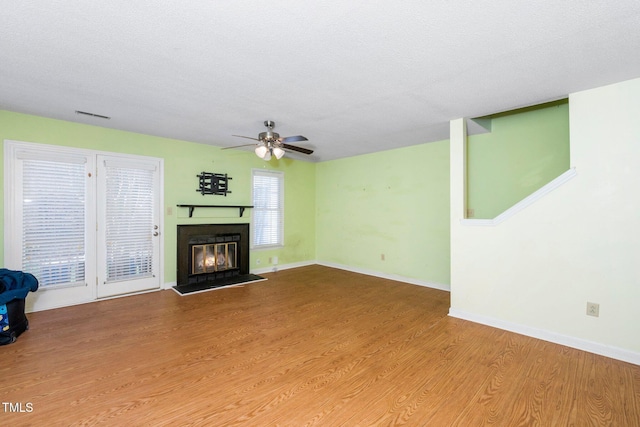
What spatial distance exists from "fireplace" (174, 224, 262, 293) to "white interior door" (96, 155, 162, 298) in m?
0.39

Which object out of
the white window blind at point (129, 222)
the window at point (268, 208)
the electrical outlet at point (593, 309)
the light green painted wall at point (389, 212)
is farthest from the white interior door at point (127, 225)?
the electrical outlet at point (593, 309)

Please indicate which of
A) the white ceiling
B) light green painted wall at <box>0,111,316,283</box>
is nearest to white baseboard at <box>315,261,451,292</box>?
light green painted wall at <box>0,111,316,283</box>

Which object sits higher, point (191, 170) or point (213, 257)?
point (191, 170)

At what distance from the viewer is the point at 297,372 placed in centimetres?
230

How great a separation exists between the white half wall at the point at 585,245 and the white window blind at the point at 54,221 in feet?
17.7

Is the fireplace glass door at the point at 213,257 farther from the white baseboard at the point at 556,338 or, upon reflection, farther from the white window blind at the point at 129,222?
the white baseboard at the point at 556,338

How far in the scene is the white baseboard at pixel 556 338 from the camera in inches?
99.6

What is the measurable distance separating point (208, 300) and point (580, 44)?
475 cm

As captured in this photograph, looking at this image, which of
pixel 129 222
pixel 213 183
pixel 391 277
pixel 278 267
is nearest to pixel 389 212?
pixel 391 277

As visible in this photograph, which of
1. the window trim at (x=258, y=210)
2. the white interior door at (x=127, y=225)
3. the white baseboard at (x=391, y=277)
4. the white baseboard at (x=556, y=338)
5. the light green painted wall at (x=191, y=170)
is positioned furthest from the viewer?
the window trim at (x=258, y=210)

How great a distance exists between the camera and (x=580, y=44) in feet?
6.59

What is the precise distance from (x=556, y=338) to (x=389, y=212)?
3.10m

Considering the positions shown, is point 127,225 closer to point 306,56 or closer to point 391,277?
point 306,56

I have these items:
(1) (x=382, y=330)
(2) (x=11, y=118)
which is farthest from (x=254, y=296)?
(2) (x=11, y=118)
